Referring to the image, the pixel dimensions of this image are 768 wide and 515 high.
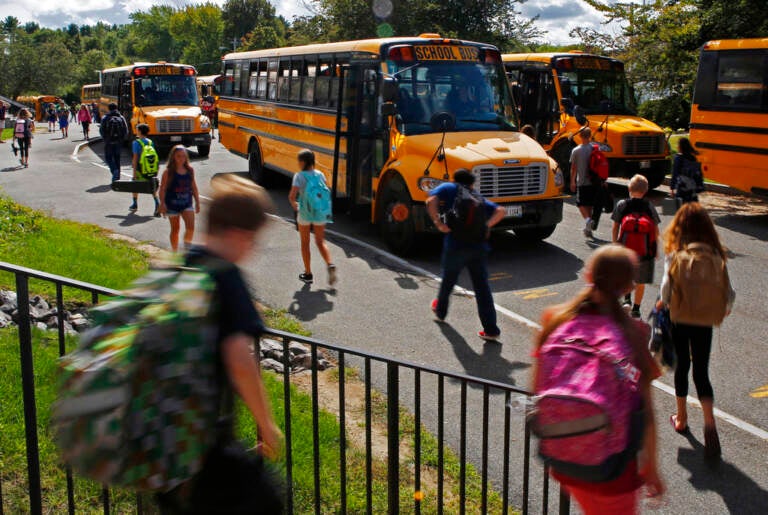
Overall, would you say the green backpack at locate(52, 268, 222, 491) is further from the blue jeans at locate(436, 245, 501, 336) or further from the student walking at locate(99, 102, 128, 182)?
the student walking at locate(99, 102, 128, 182)

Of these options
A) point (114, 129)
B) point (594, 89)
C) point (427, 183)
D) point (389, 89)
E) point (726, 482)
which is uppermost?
point (594, 89)

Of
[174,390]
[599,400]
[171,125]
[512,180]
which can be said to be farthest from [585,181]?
[171,125]

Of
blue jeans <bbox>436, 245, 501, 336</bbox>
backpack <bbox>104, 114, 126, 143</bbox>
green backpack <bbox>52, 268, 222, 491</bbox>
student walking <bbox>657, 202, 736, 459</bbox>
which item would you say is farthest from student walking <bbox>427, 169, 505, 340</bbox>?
backpack <bbox>104, 114, 126, 143</bbox>

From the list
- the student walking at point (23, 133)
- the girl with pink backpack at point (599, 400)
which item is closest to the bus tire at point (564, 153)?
the girl with pink backpack at point (599, 400)

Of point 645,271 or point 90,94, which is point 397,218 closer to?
point 645,271

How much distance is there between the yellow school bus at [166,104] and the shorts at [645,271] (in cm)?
1860

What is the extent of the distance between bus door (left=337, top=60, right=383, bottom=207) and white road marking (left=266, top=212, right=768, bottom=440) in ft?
2.59

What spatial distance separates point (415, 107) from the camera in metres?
11.6

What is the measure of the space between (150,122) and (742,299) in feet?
63.2

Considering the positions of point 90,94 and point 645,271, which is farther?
point 90,94

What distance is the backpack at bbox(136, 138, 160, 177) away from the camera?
13672 mm

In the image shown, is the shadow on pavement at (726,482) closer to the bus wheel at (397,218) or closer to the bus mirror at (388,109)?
the bus wheel at (397,218)

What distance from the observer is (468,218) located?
25.8 feet

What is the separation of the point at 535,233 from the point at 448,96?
2.43 metres
